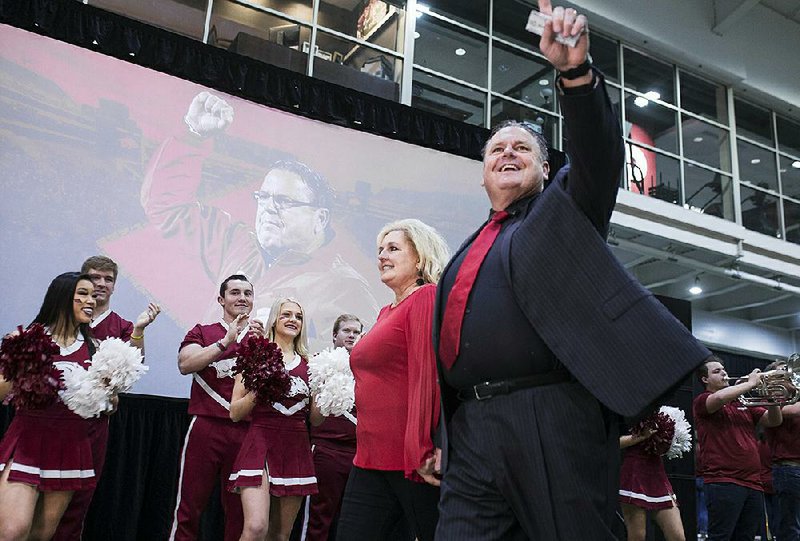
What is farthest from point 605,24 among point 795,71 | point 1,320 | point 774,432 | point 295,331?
point 1,320

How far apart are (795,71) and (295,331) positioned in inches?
513

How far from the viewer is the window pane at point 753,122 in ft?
45.7

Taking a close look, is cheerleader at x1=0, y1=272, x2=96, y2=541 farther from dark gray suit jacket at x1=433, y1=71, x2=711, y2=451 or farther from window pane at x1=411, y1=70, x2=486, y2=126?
window pane at x1=411, y1=70, x2=486, y2=126

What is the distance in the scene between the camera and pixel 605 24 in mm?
11703

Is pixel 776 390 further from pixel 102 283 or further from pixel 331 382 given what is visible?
pixel 102 283

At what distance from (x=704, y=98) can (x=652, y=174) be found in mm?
2538

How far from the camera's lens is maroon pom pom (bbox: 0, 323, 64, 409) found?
361 centimetres

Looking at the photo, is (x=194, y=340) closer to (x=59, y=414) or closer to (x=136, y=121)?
(x=59, y=414)

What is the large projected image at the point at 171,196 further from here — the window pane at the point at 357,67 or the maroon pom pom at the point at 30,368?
the maroon pom pom at the point at 30,368

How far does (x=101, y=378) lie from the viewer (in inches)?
154

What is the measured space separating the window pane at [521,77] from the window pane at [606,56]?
128cm

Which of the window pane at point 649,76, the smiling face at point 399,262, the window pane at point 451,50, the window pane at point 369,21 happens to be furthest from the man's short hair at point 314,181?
the window pane at point 649,76

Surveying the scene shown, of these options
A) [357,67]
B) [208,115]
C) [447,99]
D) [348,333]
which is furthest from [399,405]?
[447,99]

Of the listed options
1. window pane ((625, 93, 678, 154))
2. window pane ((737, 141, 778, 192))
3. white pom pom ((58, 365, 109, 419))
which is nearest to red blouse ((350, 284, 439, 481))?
white pom pom ((58, 365, 109, 419))
